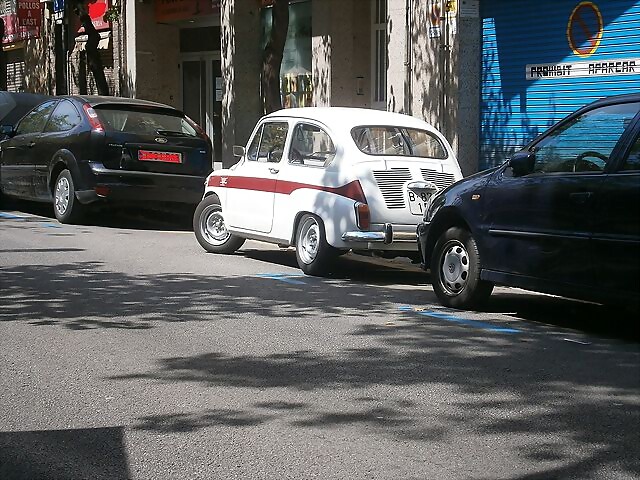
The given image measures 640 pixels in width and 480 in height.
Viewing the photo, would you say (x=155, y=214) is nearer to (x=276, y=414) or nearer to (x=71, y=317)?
(x=71, y=317)

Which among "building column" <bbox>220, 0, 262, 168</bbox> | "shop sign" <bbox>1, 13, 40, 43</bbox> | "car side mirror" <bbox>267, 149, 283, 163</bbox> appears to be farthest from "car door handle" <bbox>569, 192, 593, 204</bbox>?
"shop sign" <bbox>1, 13, 40, 43</bbox>

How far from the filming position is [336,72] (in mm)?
20500

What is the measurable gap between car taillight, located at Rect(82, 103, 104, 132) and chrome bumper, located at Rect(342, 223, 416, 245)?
567 centimetres

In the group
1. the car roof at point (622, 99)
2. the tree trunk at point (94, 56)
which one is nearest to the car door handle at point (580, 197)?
the car roof at point (622, 99)

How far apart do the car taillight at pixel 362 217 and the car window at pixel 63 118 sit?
20.6 ft

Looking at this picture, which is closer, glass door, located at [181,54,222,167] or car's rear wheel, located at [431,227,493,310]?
car's rear wheel, located at [431,227,493,310]

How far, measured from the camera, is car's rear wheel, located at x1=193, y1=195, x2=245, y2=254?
12.6m

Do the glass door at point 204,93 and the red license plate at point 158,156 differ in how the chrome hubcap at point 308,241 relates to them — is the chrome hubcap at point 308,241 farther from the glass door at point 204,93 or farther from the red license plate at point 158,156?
the glass door at point 204,93

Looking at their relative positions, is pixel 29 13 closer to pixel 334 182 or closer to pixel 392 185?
pixel 334 182

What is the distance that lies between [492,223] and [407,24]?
10470 mm

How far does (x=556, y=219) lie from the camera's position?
25.3 feet

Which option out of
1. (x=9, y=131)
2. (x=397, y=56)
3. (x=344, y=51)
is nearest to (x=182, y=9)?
(x=344, y=51)

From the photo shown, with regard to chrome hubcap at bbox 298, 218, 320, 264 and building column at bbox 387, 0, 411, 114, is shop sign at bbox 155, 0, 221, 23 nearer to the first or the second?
building column at bbox 387, 0, 411, 114

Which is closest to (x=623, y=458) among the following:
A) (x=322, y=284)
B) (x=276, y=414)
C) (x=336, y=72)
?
(x=276, y=414)
